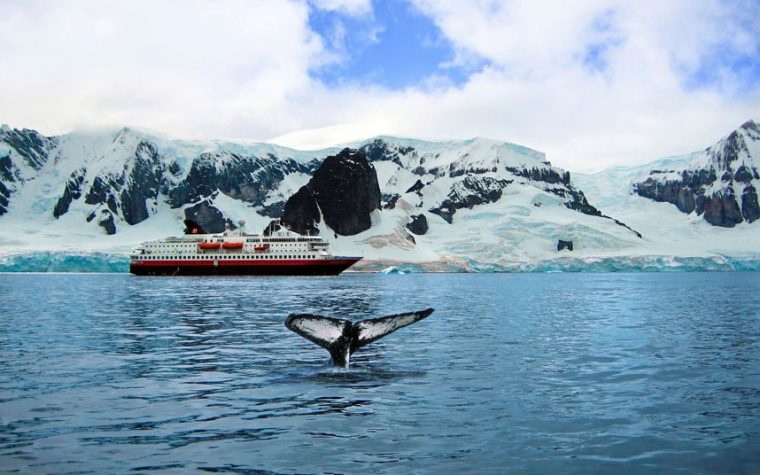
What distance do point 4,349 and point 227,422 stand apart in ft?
44.6

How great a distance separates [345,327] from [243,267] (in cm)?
13108

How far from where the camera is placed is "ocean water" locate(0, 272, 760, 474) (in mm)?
11227

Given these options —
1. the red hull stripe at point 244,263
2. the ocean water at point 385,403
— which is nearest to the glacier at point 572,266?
the red hull stripe at point 244,263

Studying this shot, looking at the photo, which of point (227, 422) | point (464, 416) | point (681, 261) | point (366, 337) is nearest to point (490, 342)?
point (366, 337)

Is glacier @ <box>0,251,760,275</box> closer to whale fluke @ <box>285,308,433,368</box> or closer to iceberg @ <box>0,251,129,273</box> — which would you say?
iceberg @ <box>0,251,129,273</box>

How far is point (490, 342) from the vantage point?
26.7 meters

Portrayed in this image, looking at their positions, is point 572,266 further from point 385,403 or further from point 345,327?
point 385,403

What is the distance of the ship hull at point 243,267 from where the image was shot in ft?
472

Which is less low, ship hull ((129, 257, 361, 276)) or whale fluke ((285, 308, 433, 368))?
ship hull ((129, 257, 361, 276))

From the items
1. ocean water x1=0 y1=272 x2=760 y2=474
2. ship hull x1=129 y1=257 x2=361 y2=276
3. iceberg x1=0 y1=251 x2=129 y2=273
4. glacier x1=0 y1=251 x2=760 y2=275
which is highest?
iceberg x1=0 y1=251 x2=129 y2=273

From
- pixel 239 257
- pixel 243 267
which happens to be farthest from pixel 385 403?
pixel 239 257

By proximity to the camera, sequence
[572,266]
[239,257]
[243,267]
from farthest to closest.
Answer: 1. [572,266]
2. [239,257]
3. [243,267]

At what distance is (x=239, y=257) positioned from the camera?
14812 cm

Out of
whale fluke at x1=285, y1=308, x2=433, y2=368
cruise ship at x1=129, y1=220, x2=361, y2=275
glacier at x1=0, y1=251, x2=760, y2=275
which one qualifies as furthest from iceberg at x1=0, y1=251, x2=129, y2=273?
whale fluke at x1=285, y1=308, x2=433, y2=368
